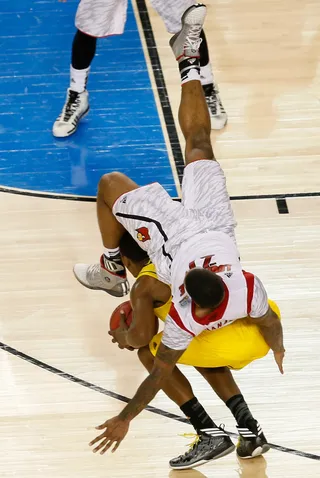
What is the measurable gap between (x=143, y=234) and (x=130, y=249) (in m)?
0.56

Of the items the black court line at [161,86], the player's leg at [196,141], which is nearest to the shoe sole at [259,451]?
the player's leg at [196,141]

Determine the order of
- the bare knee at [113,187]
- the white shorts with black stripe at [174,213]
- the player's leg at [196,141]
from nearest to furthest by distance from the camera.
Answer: the white shorts with black stripe at [174,213] → the player's leg at [196,141] → the bare knee at [113,187]

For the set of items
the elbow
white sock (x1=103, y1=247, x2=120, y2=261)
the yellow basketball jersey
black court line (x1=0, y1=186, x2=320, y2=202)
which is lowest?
black court line (x1=0, y1=186, x2=320, y2=202)

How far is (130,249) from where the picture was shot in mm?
5602

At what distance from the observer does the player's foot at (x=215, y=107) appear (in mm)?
7223

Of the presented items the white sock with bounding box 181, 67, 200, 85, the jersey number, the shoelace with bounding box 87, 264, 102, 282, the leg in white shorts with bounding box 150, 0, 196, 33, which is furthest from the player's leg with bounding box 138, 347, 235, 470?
the leg in white shorts with bounding box 150, 0, 196, 33

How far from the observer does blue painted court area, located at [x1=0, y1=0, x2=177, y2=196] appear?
6953 mm

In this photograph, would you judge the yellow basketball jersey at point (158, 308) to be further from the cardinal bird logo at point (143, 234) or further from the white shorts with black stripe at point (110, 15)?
the white shorts with black stripe at point (110, 15)

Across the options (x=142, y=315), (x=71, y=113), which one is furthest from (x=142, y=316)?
(x=71, y=113)

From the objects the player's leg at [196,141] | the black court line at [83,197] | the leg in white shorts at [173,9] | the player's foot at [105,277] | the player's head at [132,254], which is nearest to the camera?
the player's leg at [196,141]

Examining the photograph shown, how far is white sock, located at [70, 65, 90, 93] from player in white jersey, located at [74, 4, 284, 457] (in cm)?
132

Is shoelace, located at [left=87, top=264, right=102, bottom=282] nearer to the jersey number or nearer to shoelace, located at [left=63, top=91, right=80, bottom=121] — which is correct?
the jersey number

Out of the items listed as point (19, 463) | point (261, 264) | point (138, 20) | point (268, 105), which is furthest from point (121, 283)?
point (138, 20)

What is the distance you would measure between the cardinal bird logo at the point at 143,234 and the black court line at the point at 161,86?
185 cm
